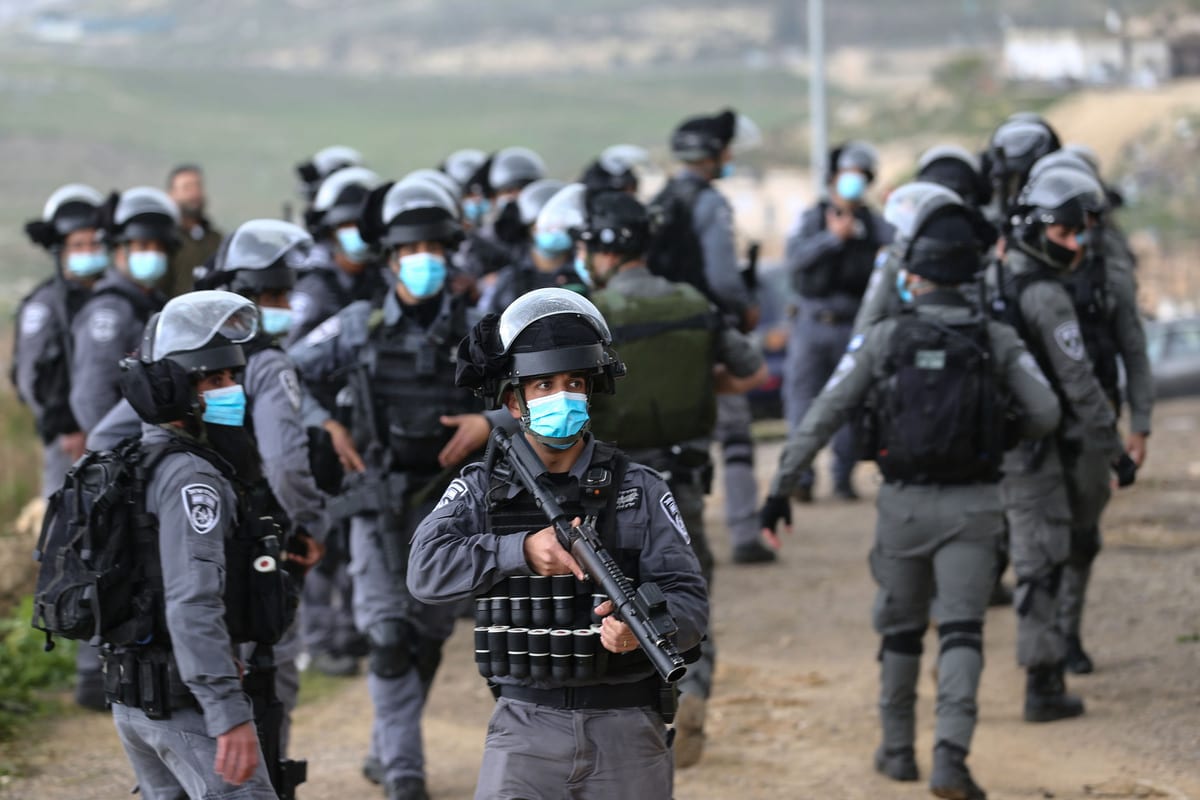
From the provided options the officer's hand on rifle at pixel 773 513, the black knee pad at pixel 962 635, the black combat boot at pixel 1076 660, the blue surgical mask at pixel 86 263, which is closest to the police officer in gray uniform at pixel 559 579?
the officer's hand on rifle at pixel 773 513

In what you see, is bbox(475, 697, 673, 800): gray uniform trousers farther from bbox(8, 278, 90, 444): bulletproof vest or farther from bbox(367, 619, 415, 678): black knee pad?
bbox(8, 278, 90, 444): bulletproof vest

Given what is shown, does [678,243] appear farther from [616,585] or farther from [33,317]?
[616,585]

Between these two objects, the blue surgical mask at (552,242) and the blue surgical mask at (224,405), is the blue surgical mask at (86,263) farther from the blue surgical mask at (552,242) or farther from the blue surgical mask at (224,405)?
the blue surgical mask at (224,405)

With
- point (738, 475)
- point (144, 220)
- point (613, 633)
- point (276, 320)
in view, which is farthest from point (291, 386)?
point (738, 475)

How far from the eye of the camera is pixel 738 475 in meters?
11.0

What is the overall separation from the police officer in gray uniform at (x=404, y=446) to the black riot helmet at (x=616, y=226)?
1.78 feet

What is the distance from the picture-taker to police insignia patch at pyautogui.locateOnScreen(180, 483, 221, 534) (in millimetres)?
4781

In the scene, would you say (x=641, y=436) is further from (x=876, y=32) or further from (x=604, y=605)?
(x=876, y=32)

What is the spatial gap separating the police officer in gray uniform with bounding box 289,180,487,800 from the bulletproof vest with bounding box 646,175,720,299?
2148 mm

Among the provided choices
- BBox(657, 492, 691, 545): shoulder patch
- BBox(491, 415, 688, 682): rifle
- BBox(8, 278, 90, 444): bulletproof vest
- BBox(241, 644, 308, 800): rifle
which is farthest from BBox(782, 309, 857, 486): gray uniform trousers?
BBox(491, 415, 688, 682): rifle

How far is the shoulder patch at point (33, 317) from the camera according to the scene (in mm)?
8656

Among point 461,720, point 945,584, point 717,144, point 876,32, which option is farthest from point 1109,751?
point 876,32

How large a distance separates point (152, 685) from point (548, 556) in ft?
4.03

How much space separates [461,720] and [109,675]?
367 centimetres
